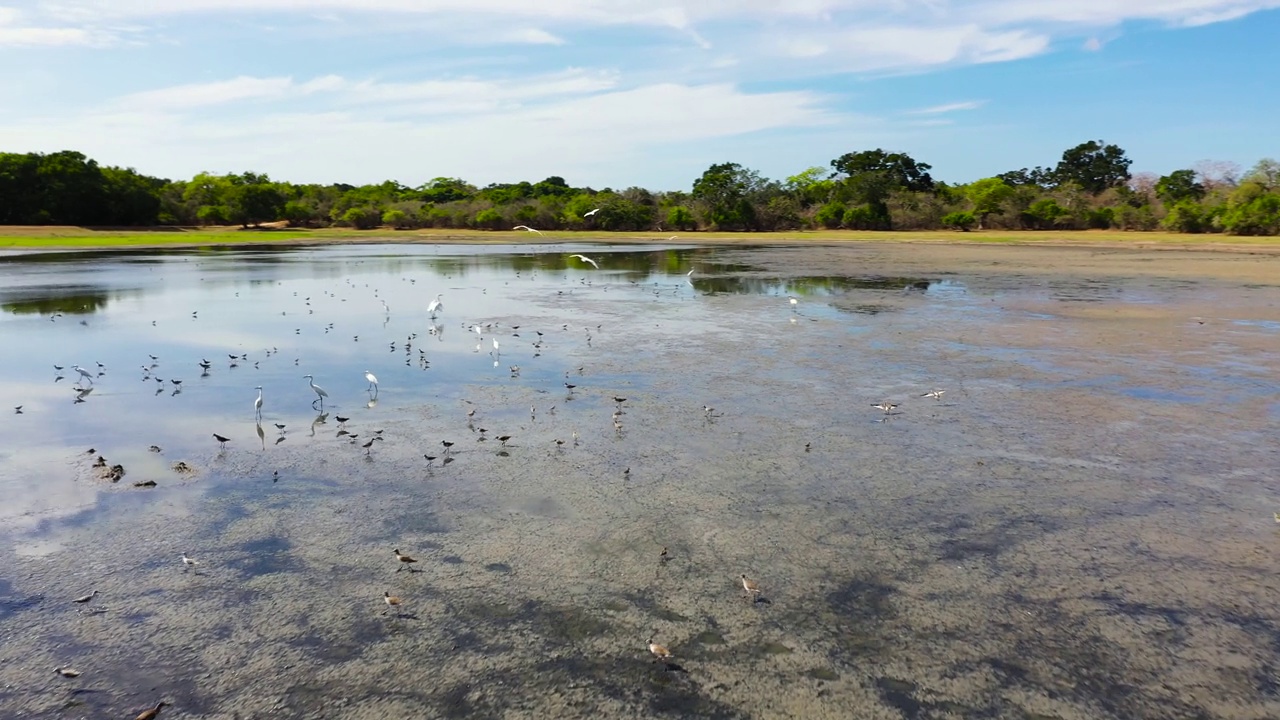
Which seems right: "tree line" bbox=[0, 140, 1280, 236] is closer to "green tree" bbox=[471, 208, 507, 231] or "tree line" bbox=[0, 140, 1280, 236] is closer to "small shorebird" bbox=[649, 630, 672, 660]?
"green tree" bbox=[471, 208, 507, 231]

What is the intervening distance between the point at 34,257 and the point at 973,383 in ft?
138

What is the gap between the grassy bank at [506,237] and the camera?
4712cm

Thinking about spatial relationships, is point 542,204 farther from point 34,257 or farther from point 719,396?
point 719,396

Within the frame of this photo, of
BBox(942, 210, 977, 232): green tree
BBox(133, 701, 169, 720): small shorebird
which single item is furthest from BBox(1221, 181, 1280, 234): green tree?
BBox(133, 701, 169, 720): small shorebird

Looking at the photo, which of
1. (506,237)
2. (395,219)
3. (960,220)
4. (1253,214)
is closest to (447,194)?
(395,219)

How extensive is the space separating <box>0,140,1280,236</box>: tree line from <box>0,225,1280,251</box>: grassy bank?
2183mm

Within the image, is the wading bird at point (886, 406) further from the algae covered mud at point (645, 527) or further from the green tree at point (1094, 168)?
the green tree at point (1094, 168)

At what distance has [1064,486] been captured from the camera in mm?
7383

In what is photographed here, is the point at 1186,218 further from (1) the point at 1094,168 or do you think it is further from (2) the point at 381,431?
(2) the point at 381,431

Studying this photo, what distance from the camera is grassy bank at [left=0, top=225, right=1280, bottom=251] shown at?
47125 millimetres

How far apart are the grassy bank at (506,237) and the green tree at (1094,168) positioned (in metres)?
29.1

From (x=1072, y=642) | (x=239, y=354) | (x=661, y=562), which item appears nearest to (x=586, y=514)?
(x=661, y=562)

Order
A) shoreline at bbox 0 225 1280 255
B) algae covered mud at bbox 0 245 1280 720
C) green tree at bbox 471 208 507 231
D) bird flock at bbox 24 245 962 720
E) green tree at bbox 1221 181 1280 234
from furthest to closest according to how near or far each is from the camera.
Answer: green tree at bbox 471 208 507 231
green tree at bbox 1221 181 1280 234
shoreline at bbox 0 225 1280 255
bird flock at bbox 24 245 962 720
algae covered mud at bbox 0 245 1280 720

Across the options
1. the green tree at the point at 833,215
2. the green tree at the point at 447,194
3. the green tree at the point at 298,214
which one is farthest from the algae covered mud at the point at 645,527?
the green tree at the point at 447,194
